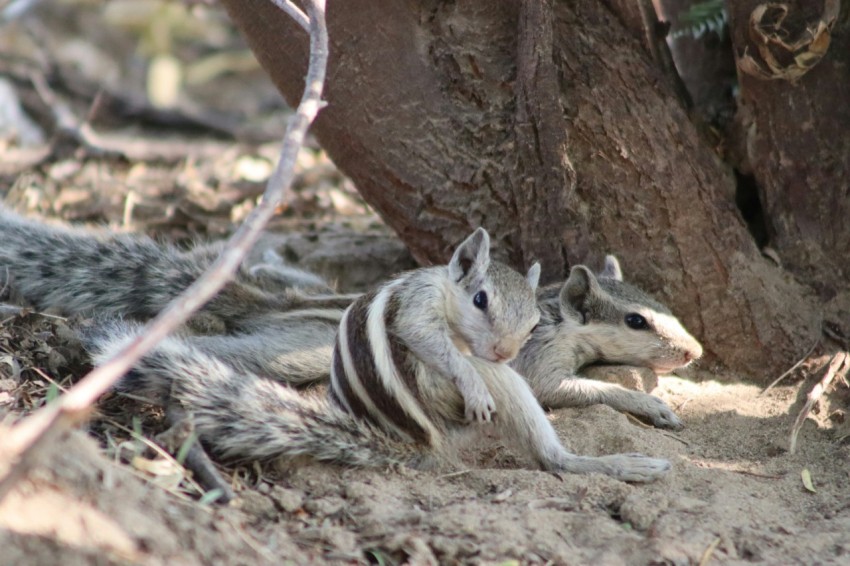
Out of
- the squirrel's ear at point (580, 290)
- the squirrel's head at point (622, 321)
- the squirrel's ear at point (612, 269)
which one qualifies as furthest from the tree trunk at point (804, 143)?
the squirrel's ear at point (580, 290)

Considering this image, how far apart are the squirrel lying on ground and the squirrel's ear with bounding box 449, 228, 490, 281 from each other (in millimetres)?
690

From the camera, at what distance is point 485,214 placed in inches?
205

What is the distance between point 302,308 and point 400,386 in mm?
1397

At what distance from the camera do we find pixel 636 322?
5066 millimetres

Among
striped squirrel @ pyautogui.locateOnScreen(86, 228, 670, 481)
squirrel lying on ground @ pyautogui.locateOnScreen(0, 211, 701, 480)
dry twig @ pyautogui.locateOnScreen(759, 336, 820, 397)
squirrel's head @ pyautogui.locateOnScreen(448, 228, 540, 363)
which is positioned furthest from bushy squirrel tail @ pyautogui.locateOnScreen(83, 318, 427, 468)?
dry twig @ pyautogui.locateOnScreen(759, 336, 820, 397)

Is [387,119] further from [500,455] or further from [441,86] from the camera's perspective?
[500,455]

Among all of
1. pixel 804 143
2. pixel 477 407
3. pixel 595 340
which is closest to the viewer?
pixel 477 407

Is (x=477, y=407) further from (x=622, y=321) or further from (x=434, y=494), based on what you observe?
(x=622, y=321)

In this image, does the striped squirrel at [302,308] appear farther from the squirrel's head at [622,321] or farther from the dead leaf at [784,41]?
the dead leaf at [784,41]

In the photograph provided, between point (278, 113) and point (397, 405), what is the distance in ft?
26.9

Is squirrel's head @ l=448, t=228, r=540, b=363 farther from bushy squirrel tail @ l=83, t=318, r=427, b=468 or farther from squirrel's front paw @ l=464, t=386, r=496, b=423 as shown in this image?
bushy squirrel tail @ l=83, t=318, r=427, b=468

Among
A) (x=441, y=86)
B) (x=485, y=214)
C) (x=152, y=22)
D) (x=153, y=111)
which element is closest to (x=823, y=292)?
(x=485, y=214)

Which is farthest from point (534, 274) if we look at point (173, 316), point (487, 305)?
point (173, 316)

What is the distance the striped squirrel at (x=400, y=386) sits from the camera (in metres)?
3.65
